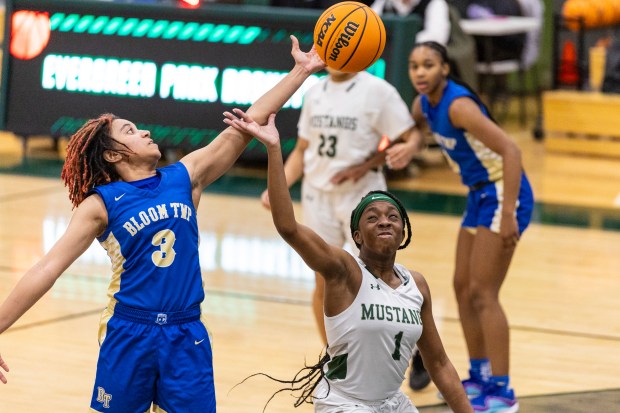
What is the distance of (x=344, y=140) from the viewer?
21.8 feet

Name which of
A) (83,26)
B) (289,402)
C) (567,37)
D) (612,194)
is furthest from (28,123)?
(567,37)

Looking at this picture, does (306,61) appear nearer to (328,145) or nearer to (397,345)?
(397,345)

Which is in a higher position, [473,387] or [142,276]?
[142,276]

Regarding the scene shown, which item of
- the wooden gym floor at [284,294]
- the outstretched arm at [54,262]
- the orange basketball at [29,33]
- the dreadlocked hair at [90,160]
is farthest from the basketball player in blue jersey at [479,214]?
the orange basketball at [29,33]

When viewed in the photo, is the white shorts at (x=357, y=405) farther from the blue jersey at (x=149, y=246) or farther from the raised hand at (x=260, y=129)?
the raised hand at (x=260, y=129)

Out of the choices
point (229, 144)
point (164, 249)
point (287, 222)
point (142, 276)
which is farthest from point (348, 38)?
point (142, 276)

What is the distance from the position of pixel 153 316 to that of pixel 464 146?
96.1 inches

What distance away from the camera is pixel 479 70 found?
16.0 meters

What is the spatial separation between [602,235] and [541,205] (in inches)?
49.2

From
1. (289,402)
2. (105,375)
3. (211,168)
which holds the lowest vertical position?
(289,402)

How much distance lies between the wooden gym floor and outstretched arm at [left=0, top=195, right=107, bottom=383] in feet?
7.15

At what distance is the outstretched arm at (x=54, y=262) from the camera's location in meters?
4.07

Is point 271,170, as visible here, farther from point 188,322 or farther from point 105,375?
point 105,375

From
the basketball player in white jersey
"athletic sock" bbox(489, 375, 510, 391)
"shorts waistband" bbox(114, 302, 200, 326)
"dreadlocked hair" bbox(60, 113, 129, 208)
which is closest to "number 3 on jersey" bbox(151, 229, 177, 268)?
"shorts waistband" bbox(114, 302, 200, 326)
